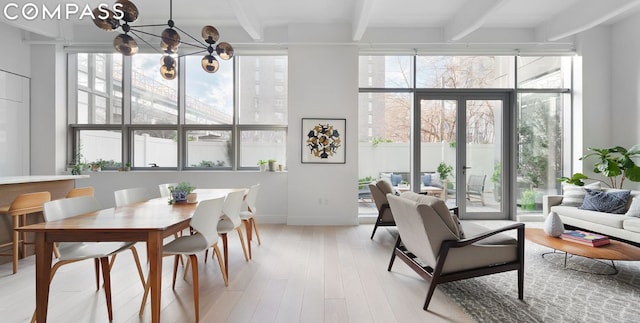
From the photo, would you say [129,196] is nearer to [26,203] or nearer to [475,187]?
[26,203]

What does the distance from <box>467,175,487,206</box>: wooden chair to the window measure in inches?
141

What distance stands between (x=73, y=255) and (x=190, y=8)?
162 inches

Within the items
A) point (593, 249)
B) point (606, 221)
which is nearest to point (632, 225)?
point (606, 221)

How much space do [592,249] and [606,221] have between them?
3.91ft

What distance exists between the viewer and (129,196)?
3.06 m

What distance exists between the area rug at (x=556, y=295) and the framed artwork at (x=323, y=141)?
2.91 m

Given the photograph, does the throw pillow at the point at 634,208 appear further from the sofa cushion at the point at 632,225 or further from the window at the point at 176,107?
the window at the point at 176,107

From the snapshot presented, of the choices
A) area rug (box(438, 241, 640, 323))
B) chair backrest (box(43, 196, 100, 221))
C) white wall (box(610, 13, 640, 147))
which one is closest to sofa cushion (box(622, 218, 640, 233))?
area rug (box(438, 241, 640, 323))

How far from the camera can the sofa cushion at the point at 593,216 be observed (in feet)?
11.2

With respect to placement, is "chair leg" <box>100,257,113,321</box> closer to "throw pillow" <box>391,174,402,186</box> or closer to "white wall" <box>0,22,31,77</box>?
"throw pillow" <box>391,174,402,186</box>

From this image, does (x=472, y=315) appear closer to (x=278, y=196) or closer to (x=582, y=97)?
(x=278, y=196)

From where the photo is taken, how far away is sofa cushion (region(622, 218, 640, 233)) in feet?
10.5

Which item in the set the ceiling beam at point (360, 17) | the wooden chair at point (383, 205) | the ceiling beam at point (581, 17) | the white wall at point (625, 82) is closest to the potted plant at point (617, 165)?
the white wall at point (625, 82)

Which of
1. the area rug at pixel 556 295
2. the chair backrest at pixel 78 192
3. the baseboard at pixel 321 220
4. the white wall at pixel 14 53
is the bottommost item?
the area rug at pixel 556 295
